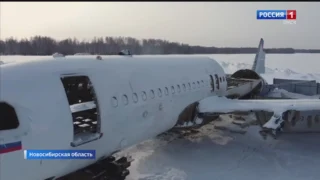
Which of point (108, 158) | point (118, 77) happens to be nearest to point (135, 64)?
point (118, 77)

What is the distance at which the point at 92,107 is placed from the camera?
8.91 meters

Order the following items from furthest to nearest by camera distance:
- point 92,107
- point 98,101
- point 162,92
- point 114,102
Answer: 1. point 162,92
2. point 92,107
3. point 114,102
4. point 98,101

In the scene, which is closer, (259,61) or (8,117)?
(8,117)

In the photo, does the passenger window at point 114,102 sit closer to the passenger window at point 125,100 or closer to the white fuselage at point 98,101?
the white fuselage at point 98,101

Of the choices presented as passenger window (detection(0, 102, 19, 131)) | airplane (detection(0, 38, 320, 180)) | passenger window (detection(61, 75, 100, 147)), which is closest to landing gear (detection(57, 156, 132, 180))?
airplane (detection(0, 38, 320, 180))

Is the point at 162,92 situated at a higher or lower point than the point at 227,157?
higher

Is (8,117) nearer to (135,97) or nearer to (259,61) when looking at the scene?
(135,97)

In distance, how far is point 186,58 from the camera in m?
14.0

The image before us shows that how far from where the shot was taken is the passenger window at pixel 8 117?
5.82 m


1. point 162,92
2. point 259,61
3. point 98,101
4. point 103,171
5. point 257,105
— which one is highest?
point 259,61
